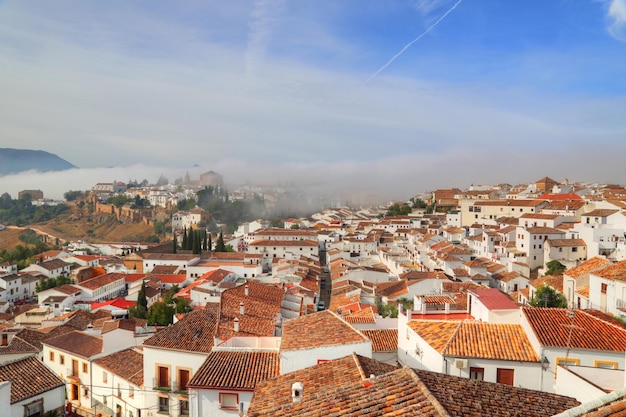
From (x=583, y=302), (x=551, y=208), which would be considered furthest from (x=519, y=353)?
(x=551, y=208)

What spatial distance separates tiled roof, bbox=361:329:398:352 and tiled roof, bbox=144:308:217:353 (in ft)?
14.6

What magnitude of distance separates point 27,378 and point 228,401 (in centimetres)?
534

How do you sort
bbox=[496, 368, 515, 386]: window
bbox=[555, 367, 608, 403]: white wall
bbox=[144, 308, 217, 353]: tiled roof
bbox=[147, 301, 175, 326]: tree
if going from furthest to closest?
1. bbox=[147, 301, 175, 326]: tree
2. bbox=[144, 308, 217, 353]: tiled roof
3. bbox=[496, 368, 515, 386]: window
4. bbox=[555, 367, 608, 403]: white wall

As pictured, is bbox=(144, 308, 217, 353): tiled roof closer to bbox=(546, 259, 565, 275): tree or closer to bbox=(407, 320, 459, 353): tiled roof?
bbox=(407, 320, 459, 353): tiled roof

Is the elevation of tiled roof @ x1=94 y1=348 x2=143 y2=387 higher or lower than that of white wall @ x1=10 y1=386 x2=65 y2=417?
lower

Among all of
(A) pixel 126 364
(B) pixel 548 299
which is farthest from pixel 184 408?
(B) pixel 548 299

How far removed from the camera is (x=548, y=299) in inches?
846

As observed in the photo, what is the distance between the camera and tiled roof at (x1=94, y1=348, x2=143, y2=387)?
14066 mm

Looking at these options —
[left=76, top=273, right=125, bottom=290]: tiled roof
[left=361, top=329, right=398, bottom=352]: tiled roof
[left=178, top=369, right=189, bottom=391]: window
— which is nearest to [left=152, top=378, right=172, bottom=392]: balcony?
[left=178, top=369, right=189, bottom=391]: window

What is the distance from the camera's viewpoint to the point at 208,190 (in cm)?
12569

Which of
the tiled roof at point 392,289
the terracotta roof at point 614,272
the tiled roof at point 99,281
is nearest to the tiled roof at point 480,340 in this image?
the terracotta roof at point 614,272

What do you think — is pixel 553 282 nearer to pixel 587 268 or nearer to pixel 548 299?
pixel 587 268

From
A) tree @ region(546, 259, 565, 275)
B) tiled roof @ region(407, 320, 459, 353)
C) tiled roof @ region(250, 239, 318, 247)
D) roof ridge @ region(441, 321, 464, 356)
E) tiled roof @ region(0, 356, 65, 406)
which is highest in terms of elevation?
roof ridge @ region(441, 321, 464, 356)

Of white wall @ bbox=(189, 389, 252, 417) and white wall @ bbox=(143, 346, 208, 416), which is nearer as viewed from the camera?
white wall @ bbox=(189, 389, 252, 417)
